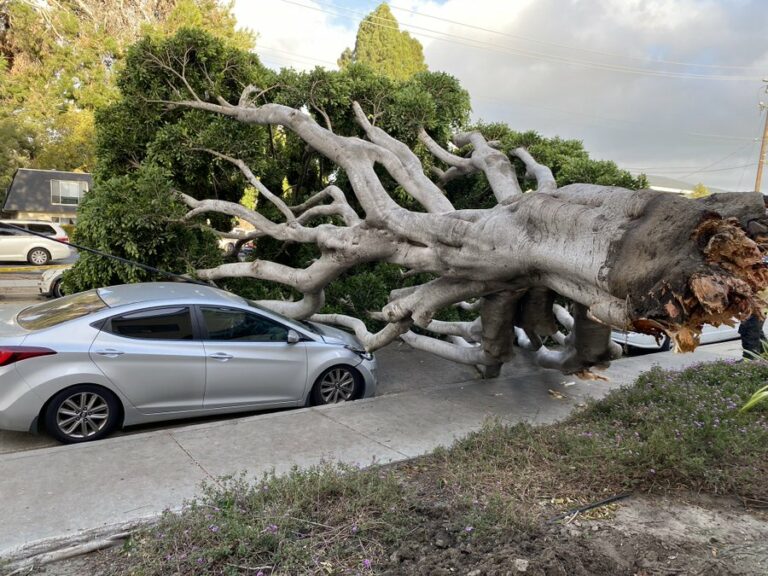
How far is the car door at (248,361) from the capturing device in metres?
6.12

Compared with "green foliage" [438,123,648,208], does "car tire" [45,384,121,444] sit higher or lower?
lower

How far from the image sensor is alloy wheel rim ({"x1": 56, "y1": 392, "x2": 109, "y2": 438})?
5.43 metres

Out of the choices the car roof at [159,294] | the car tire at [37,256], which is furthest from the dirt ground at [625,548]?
the car tire at [37,256]

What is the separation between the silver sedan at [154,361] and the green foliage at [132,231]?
182cm

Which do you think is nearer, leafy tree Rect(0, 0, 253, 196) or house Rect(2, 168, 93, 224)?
house Rect(2, 168, 93, 224)

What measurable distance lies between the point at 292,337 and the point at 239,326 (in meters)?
0.59

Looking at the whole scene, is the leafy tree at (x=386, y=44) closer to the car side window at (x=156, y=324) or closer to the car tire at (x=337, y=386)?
the car tire at (x=337, y=386)

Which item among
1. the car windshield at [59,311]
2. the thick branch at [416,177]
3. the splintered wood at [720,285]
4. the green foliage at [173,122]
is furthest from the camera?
the green foliage at [173,122]

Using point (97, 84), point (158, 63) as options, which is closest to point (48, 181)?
point (97, 84)

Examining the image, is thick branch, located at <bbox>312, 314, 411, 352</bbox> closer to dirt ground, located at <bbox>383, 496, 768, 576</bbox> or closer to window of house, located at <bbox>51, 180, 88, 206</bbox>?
dirt ground, located at <bbox>383, 496, 768, 576</bbox>

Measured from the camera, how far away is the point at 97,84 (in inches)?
1214

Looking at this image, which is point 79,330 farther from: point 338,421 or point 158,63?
point 158,63

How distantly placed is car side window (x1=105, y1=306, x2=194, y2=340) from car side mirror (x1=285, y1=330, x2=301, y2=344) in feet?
3.42

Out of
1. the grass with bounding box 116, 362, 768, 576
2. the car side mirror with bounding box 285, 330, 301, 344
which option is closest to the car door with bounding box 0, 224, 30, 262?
the car side mirror with bounding box 285, 330, 301, 344
